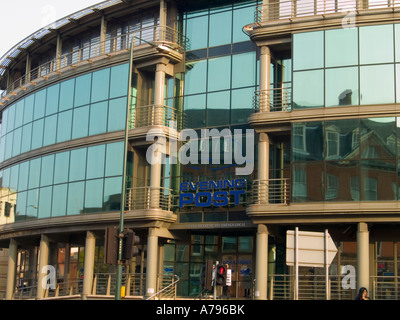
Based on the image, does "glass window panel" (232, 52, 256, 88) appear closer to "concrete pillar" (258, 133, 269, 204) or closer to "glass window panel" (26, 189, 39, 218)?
"concrete pillar" (258, 133, 269, 204)

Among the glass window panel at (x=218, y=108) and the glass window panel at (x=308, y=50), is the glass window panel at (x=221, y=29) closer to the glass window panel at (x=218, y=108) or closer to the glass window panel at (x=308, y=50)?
the glass window panel at (x=218, y=108)

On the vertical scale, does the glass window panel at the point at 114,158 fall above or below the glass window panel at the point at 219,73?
below

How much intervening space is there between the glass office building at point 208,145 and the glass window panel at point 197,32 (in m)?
0.08

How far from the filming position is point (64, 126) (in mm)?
36781

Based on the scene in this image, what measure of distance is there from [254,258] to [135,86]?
10.8 meters

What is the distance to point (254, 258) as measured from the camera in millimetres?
30453

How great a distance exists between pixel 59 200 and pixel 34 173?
11.8 ft

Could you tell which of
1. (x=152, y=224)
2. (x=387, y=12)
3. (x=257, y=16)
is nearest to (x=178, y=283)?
(x=152, y=224)

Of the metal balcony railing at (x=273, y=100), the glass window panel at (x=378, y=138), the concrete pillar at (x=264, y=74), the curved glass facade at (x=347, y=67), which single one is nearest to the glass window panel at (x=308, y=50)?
the curved glass facade at (x=347, y=67)

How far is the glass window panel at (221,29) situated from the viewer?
3244 cm

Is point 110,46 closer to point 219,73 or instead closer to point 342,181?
point 219,73

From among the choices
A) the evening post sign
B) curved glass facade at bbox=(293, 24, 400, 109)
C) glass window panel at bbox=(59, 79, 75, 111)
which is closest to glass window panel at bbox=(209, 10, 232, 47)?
the evening post sign

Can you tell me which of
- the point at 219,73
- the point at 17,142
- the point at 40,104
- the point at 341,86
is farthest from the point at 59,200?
the point at 341,86
